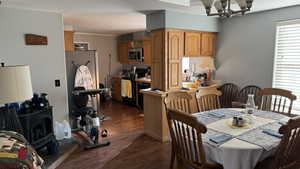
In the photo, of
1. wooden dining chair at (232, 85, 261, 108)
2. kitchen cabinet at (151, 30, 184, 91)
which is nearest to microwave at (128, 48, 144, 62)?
kitchen cabinet at (151, 30, 184, 91)

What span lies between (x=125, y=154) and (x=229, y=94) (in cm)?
243

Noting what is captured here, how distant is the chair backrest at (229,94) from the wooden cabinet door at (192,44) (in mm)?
938

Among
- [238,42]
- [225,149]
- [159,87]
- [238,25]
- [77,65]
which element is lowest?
[225,149]

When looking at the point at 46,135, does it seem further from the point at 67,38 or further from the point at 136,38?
the point at 136,38

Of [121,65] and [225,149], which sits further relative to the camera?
[121,65]

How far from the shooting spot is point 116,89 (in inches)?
270

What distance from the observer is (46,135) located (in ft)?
9.65

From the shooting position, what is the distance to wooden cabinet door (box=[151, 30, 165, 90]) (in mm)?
3525

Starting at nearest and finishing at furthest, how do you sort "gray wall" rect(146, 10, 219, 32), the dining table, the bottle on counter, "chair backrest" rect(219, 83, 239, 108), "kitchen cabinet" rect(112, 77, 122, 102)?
1. the dining table
2. the bottle on counter
3. "gray wall" rect(146, 10, 219, 32)
4. "chair backrest" rect(219, 83, 239, 108)
5. "kitchen cabinet" rect(112, 77, 122, 102)

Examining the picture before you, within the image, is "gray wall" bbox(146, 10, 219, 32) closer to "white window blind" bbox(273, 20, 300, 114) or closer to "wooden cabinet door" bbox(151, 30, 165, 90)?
"wooden cabinet door" bbox(151, 30, 165, 90)

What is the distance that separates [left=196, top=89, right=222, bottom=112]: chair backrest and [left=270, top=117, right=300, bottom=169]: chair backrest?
124cm

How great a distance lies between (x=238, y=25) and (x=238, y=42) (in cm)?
33

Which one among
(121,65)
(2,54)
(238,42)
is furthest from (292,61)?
(121,65)

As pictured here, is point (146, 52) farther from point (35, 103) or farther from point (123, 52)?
A: point (35, 103)
